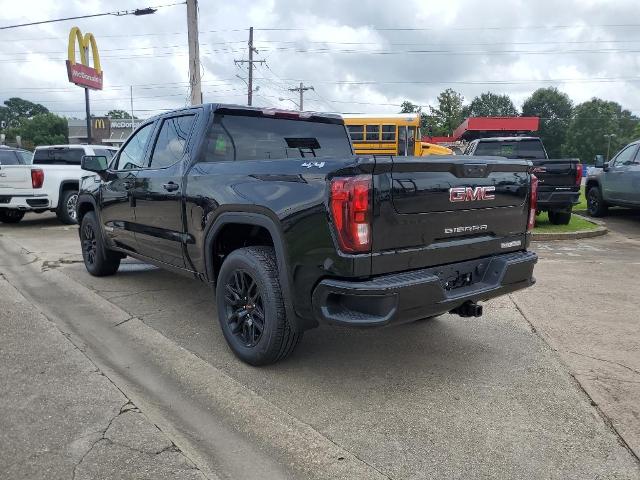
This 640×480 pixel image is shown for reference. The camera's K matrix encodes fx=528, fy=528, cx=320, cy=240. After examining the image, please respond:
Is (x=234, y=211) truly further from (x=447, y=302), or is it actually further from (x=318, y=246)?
(x=447, y=302)

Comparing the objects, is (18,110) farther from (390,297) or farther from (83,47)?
(390,297)

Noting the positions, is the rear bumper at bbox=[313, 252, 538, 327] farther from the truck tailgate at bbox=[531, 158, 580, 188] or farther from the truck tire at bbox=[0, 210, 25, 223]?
the truck tire at bbox=[0, 210, 25, 223]

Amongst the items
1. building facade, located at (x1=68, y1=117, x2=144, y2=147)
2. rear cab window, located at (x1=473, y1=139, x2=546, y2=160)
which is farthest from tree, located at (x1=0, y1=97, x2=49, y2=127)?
rear cab window, located at (x1=473, y1=139, x2=546, y2=160)

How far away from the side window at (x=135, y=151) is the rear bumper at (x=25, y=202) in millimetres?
6508

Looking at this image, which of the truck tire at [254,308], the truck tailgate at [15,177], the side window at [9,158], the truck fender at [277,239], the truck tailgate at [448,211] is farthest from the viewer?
the side window at [9,158]

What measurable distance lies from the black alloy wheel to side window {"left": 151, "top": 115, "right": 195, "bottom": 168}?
4.42 ft

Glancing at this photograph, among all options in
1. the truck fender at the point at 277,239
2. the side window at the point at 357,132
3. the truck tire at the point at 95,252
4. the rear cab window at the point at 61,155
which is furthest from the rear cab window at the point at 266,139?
the side window at the point at 357,132

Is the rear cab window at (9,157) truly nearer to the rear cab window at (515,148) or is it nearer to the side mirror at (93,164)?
the side mirror at (93,164)

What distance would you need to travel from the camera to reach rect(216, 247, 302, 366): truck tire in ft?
11.2

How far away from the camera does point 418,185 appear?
3.12 meters

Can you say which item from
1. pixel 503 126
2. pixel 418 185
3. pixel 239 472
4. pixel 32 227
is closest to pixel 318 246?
pixel 418 185

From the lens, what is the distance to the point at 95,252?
6.36m

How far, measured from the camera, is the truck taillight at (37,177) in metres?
10.9

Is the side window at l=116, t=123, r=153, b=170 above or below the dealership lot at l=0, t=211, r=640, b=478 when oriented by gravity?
above
